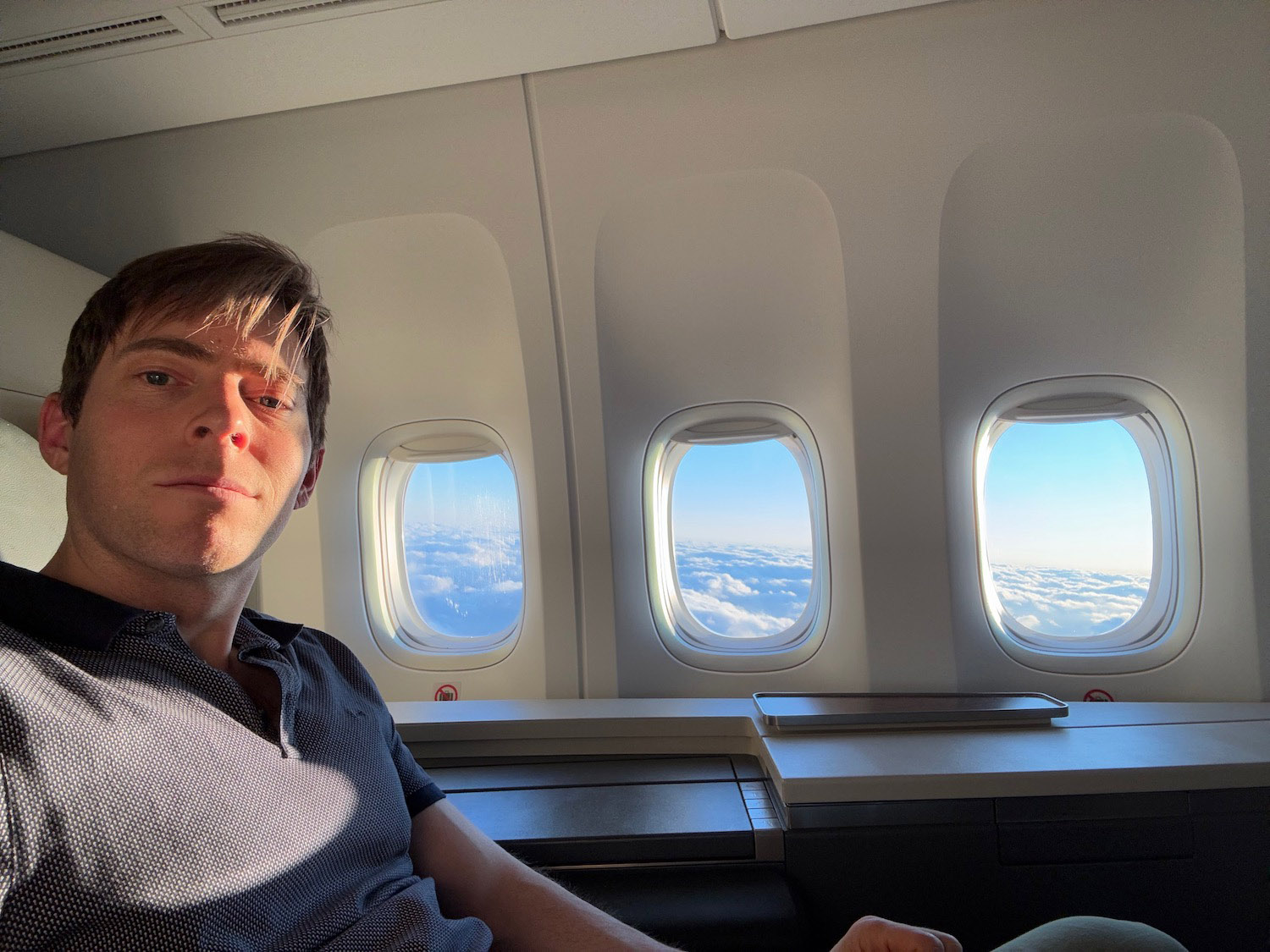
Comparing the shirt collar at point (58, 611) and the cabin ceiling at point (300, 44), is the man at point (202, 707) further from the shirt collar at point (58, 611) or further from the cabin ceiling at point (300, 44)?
the cabin ceiling at point (300, 44)

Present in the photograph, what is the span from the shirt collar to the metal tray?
1.88 meters

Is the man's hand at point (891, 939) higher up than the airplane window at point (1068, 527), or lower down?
lower down

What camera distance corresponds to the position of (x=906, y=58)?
2.47 m

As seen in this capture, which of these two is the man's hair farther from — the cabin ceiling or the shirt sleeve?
the cabin ceiling

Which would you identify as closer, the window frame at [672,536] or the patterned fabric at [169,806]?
the patterned fabric at [169,806]

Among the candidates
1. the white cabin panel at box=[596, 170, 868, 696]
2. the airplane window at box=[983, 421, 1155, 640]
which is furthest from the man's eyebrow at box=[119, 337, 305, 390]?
the airplane window at box=[983, 421, 1155, 640]

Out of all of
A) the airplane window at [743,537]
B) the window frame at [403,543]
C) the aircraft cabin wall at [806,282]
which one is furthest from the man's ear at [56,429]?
the airplane window at [743,537]

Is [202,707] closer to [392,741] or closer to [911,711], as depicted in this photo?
[392,741]

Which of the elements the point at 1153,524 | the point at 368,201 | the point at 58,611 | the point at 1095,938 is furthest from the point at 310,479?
the point at 1153,524

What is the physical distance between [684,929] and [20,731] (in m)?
1.49

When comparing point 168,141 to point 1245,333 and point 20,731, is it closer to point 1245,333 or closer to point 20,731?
point 20,731

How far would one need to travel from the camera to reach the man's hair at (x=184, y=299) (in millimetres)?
1113

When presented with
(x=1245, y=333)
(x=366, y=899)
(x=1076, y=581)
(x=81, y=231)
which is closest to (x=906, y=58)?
(x=1245, y=333)

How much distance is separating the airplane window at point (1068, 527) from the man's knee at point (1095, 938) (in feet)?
6.59
